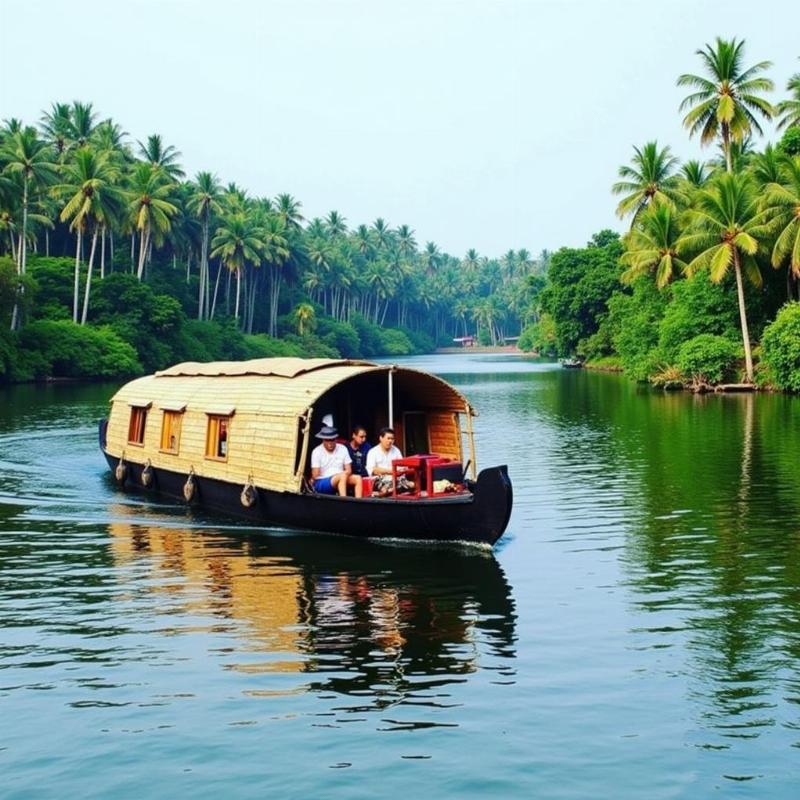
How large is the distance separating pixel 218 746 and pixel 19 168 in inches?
2260

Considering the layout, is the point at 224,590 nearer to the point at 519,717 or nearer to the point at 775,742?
the point at 519,717

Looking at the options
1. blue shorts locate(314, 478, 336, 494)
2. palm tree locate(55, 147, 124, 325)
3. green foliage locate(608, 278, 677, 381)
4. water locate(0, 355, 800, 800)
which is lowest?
water locate(0, 355, 800, 800)

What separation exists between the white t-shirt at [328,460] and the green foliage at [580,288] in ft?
200

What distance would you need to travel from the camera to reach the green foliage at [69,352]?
57.0 m

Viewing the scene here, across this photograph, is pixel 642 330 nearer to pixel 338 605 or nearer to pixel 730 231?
pixel 730 231

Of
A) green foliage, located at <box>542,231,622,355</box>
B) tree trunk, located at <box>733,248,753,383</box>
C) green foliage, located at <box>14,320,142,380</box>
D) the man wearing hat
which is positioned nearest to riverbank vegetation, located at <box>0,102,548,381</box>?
green foliage, located at <box>14,320,142,380</box>

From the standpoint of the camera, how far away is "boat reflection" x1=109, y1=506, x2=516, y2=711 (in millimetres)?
9164

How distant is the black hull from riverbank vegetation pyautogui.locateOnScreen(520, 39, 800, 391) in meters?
29.3

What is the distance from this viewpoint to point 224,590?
12.2 m

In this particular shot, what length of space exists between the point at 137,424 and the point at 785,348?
94.1 ft

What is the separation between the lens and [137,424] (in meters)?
21.0

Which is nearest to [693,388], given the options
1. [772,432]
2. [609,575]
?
[772,432]

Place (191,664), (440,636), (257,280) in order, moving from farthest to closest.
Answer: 1. (257,280)
2. (440,636)
3. (191,664)

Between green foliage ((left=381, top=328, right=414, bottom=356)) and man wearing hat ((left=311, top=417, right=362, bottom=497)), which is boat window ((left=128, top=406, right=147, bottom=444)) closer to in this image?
man wearing hat ((left=311, top=417, right=362, bottom=497))
